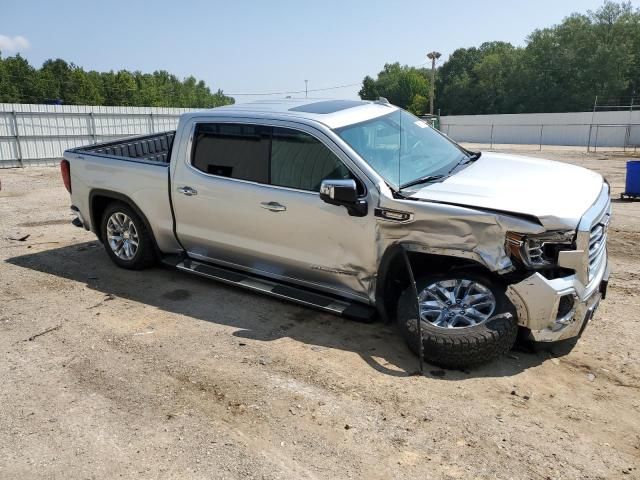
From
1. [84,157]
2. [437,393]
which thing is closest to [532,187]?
[437,393]

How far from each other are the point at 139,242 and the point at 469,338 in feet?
12.5

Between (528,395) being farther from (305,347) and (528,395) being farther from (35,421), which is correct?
(35,421)

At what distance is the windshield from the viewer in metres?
4.23

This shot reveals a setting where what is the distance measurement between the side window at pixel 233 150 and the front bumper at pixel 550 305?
234 centimetres

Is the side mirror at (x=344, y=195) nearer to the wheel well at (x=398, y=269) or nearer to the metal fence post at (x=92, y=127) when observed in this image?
the wheel well at (x=398, y=269)

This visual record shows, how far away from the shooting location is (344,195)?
3.87m

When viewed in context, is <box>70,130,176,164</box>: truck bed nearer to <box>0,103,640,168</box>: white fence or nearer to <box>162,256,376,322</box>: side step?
<box>162,256,376,322</box>: side step

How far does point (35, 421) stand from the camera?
3229 millimetres

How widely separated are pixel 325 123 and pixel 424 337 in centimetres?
195

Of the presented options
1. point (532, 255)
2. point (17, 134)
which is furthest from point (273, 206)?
point (17, 134)

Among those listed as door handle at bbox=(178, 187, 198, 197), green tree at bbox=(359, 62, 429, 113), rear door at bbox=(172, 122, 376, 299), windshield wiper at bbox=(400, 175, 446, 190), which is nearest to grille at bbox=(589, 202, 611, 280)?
windshield wiper at bbox=(400, 175, 446, 190)

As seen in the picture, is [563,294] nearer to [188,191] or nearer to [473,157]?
[473,157]

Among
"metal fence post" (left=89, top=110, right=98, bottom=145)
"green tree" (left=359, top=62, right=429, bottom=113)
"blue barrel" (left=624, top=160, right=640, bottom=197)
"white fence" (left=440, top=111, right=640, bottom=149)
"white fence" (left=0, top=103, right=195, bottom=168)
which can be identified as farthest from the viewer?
"green tree" (left=359, top=62, right=429, bottom=113)

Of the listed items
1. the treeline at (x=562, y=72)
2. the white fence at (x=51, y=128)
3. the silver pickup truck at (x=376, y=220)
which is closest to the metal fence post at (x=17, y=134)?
the white fence at (x=51, y=128)
